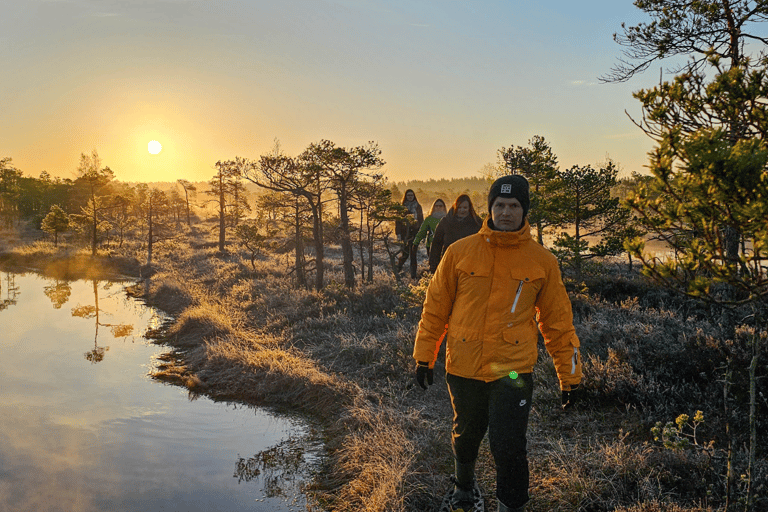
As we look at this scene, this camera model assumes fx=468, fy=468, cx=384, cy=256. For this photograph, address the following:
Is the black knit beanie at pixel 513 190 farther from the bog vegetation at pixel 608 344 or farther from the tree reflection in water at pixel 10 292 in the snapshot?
the tree reflection in water at pixel 10 292

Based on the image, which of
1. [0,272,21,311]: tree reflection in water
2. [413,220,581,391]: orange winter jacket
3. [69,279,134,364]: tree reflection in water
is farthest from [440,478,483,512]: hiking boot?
[0,272,21,311]: tree reflection in water

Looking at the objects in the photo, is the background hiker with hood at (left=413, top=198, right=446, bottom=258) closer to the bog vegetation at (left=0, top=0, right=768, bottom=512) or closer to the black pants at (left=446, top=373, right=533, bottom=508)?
the bog vegetation at (left=0, top=0, right=768, bottom=512)

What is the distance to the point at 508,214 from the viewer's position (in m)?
3.01

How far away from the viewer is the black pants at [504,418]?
9.64ft

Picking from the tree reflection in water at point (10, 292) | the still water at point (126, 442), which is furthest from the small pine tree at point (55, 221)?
the still water at point (126, 442)

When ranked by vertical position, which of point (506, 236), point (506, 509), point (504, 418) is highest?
point (506, 236)

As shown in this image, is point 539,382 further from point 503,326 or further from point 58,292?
point 58,292

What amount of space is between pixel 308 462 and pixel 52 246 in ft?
124

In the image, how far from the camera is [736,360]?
5.33 meters

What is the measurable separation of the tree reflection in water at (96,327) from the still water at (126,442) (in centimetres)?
10

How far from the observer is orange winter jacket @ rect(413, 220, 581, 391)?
2.93m

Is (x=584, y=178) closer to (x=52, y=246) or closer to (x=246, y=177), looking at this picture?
(x=246, y=177)

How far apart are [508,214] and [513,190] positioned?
17 centimetres

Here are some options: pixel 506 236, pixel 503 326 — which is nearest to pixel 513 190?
pixel 506 236
